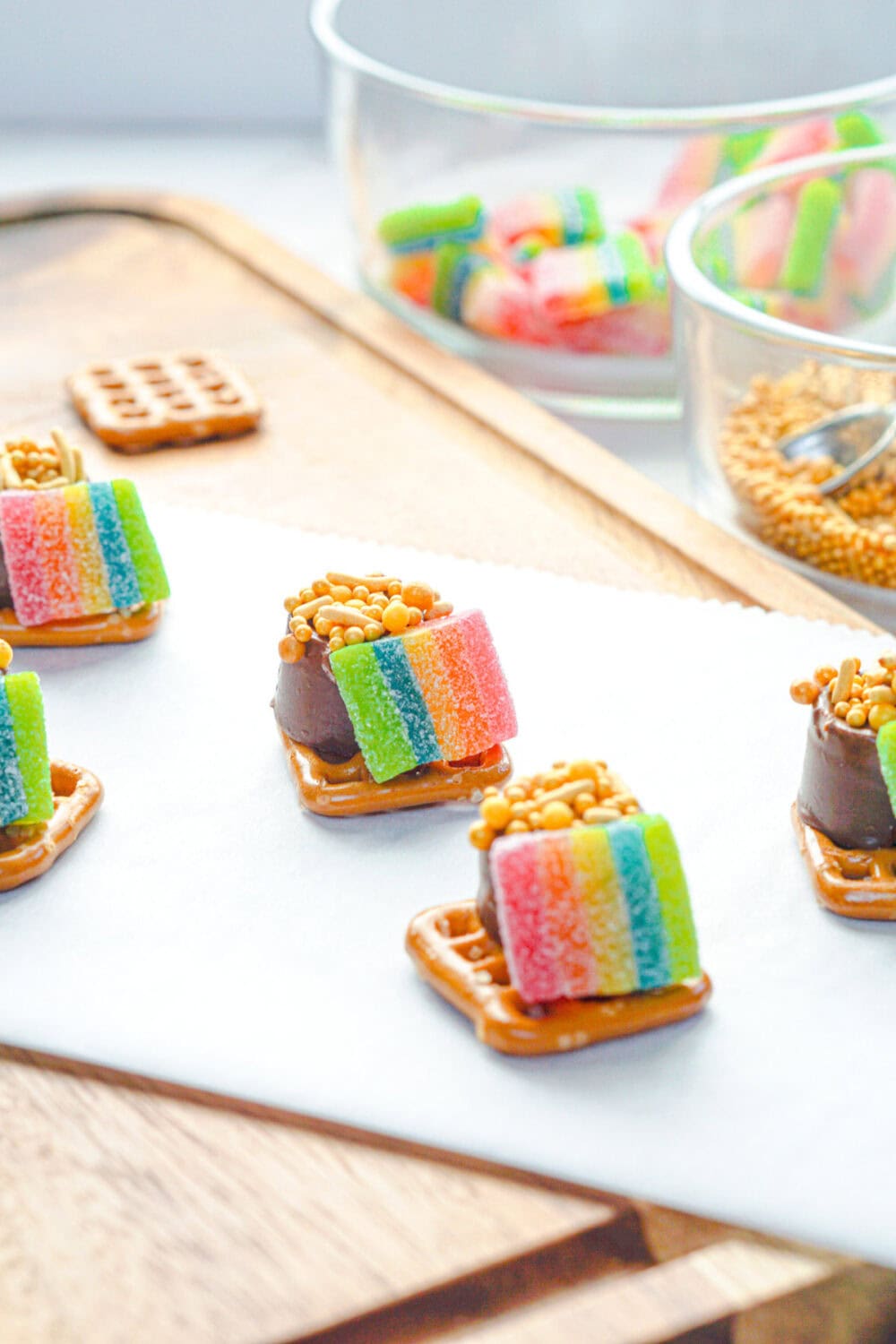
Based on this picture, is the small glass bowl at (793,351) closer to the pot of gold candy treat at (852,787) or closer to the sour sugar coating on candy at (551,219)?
the sour sugar coating on candy at (551,219)

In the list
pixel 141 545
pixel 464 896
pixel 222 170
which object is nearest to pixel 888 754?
pixel 464 896

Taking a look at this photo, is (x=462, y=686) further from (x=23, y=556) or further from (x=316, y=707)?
(x=23, y=556)

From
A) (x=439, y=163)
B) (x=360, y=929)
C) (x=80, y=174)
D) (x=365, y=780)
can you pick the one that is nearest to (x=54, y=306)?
(x=439, y=163)

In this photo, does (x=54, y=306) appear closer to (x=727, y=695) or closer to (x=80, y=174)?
(x=80, y=174)

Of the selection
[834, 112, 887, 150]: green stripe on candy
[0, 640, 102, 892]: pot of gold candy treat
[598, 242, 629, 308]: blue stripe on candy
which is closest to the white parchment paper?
[0, 640, 102, 892]: pot of gold candy treat

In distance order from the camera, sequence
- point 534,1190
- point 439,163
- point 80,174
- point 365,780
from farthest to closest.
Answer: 1. point 80,174
2. point 439,163
3. point 365,780
4. point 534,1190

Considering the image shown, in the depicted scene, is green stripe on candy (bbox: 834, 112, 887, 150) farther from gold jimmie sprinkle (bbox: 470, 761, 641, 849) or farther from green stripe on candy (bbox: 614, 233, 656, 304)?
gold jimmie sprinkle (bbox: 470, 761, 641, 849)

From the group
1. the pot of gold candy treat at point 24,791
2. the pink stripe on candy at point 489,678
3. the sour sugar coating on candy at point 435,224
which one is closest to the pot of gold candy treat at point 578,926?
the pink stripe on candy at point 489,678
